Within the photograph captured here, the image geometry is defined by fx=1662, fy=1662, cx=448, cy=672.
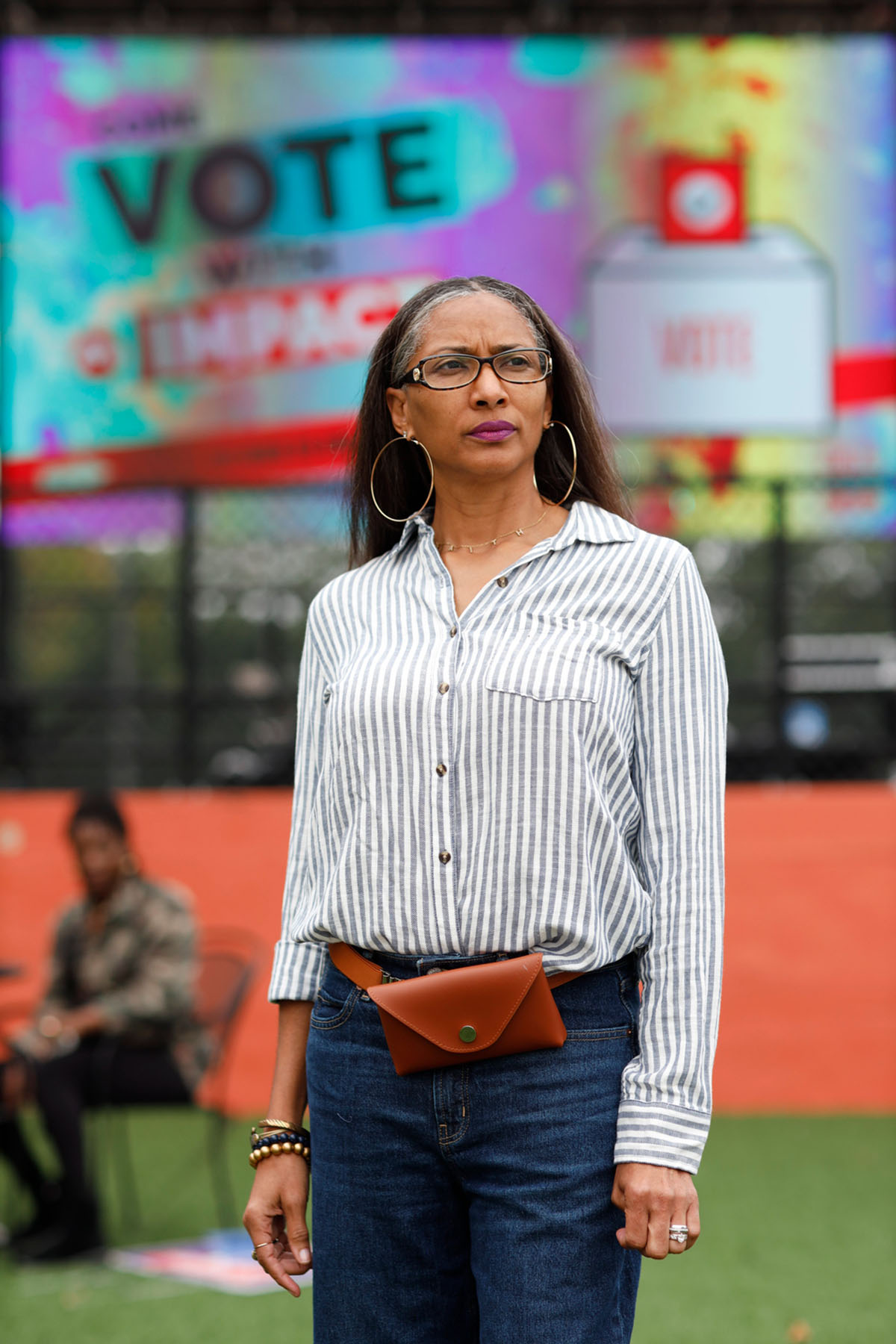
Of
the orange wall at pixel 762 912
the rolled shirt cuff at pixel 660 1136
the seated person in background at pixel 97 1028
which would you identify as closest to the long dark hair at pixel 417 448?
the rolled shirt cuff at pixel 660 1136

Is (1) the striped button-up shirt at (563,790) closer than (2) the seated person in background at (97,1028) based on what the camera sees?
Yes

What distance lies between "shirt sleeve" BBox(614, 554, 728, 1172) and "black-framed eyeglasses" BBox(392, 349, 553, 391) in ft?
0.91

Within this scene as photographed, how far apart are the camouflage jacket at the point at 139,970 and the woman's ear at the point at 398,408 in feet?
10.7

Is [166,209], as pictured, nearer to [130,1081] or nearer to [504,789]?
[130,1081]

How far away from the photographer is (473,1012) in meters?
1.58

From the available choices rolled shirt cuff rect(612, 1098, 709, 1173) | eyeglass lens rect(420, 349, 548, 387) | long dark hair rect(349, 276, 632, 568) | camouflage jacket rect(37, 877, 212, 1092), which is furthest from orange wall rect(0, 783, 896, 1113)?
rolled shirt cuff rect(612, 1098, 709, 1173)

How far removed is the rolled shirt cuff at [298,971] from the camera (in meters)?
1.83

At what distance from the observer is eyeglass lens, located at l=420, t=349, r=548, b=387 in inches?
70.9

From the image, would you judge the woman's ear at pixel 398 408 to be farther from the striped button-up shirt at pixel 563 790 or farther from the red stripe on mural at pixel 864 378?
the red stripe on mural at pixel 864 378

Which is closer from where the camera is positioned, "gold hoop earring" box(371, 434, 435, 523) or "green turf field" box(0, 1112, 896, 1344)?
"gold hoop earring" box(371, 434, 435, 523)

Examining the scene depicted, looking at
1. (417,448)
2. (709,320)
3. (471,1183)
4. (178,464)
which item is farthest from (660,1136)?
(709,320)

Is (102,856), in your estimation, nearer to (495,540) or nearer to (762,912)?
(762,912)

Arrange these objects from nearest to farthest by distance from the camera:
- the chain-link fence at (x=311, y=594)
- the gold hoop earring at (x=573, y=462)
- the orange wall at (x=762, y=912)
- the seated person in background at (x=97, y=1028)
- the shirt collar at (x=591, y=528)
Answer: the shirt collar at (x=591, y=528) → the gold hoop earring at (x=573, y=462) → the seated person in background at (x=97, y=1028) → the orange wall at (x=762, y=912) → the chain-link fence at (x=311, y=594)

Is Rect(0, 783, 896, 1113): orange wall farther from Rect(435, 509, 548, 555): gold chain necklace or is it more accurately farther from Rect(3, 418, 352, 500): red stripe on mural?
Rect(435, 509, 548, 555): gold chain necklace
